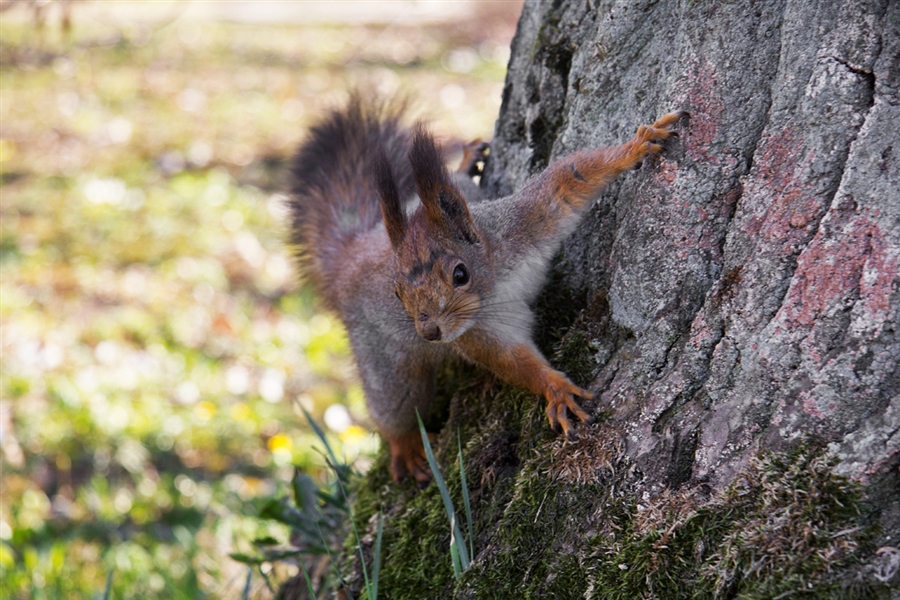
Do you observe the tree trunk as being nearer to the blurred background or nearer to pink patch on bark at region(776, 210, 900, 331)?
pink patch on bark at region(776, 210, 900, 331)

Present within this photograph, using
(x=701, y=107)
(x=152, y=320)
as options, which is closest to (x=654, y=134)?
(x=701, y=107)

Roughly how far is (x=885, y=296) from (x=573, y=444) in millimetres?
566

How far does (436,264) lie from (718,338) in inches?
23.3

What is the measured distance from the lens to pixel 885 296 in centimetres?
111

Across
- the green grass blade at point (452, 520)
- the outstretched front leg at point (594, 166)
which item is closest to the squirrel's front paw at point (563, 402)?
the green grass blade at point (452, 520)

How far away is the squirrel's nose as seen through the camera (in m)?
1.64

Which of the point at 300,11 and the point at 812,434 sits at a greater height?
the point at 300,11

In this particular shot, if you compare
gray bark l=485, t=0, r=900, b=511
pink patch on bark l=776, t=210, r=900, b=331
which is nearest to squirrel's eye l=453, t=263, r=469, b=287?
gray bark l=485, t=0, r=900, b=511

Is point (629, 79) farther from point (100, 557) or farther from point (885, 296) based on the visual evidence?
point (100, 557)

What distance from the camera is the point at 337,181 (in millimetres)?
2312

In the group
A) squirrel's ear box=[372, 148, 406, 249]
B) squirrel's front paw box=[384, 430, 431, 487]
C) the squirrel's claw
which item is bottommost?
squirrel's front paw box=[384, 430, 431, 487]

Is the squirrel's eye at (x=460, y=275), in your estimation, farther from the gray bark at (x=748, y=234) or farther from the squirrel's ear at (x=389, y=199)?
the gray bark at (x=748, y=234)

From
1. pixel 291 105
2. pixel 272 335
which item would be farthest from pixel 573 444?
pixel 291 105

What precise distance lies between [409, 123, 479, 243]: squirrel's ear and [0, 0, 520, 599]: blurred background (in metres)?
0.58
